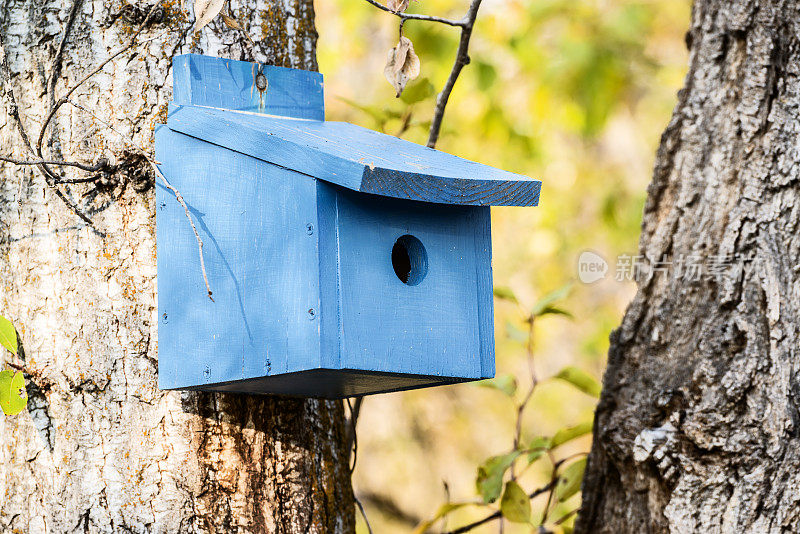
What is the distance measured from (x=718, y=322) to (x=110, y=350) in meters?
1.18

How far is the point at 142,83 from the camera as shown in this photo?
5.30ft

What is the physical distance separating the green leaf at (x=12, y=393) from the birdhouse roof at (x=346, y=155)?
18.4 inches

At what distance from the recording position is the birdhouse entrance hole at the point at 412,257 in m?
1.48

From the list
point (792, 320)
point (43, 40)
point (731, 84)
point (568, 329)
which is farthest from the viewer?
point (568, 329)

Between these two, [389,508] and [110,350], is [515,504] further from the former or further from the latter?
[389,508]

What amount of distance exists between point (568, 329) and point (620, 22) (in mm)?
3124

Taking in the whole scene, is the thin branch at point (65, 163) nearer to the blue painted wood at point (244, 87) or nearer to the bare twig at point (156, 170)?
the bare twig at point (156, 170)

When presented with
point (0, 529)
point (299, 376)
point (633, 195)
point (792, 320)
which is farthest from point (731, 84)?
point (633, 195)

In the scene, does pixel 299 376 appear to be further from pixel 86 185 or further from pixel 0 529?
pixel 0 529

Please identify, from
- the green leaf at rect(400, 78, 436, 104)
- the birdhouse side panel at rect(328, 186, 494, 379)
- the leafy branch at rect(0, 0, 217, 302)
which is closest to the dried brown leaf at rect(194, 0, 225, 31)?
the leafy branch at rect(0, 0, 217, 302)

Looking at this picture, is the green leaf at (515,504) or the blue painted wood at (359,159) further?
the green leaf at (515,504)
